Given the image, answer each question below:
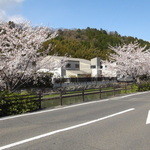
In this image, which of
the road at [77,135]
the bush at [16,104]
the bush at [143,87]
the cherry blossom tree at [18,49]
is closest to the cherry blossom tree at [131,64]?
the bush at [143,87]

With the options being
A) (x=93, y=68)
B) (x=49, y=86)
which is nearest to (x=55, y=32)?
(x=49, y=86)

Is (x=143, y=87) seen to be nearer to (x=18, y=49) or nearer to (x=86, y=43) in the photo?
(x=18, y=49)

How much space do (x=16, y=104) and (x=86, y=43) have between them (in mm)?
100623

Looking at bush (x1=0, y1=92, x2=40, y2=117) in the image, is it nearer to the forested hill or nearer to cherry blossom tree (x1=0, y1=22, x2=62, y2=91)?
cherry blossom tree (x1=0, y1=22, x2=62, y2=91)

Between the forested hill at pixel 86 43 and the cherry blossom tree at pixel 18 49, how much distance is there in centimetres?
5190

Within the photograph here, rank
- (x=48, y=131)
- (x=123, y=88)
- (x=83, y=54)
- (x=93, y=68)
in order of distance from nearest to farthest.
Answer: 1. (x=48, y=131)
2. (x=123, y=88)
3. (x=93, y=68)
4. (x=83, y=54)

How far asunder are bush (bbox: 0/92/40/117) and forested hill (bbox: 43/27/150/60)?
57.7 m

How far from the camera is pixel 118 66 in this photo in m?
32.2

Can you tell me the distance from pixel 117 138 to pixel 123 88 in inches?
677

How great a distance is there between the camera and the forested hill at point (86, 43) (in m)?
85.3

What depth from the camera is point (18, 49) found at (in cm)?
1528

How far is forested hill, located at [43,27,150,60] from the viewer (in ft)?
280

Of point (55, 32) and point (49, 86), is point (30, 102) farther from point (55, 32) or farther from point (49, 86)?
point (49, 86)

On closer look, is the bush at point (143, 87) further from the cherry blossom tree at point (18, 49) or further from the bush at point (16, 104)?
the bush at point (16, 104)
